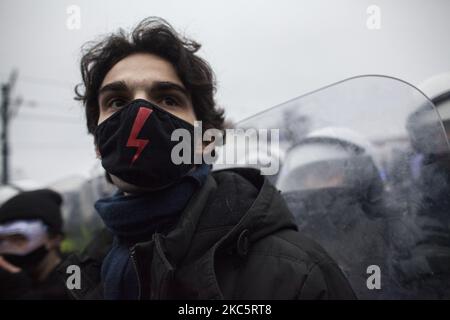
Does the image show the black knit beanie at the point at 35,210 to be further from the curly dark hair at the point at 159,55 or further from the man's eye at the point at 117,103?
the man's eye at the point at 117,103

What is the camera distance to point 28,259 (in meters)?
2.24

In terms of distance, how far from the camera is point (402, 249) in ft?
4.71

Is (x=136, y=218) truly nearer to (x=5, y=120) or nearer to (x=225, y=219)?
(x=225, y=219)

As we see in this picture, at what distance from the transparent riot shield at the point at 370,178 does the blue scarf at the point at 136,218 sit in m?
0.65

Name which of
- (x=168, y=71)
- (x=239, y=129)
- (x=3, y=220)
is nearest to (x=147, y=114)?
(x=168, y=71)

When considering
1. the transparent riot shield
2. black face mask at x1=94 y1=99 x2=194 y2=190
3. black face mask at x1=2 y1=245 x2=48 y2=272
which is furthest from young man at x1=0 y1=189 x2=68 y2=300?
the transparent riot shield

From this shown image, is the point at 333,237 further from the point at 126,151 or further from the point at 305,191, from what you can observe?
the point at 126,151

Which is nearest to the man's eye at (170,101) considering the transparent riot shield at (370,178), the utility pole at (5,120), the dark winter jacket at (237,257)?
the dark winter jacket at (237,257)

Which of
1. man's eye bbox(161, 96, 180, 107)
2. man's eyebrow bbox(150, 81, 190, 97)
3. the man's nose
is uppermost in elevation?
man's eyebrow bbox(150, 81, 190, 97)

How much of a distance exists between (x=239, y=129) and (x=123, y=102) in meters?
0.77

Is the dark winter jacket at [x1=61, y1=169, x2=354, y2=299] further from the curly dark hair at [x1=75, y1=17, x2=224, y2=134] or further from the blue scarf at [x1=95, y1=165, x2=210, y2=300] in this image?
the curly dark hair at [x1=75, y1=17, x2=224, y2=134]

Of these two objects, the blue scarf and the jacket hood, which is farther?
the blue scarf

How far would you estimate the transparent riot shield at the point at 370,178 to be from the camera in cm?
140

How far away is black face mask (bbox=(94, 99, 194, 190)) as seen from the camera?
1263 millimetres
